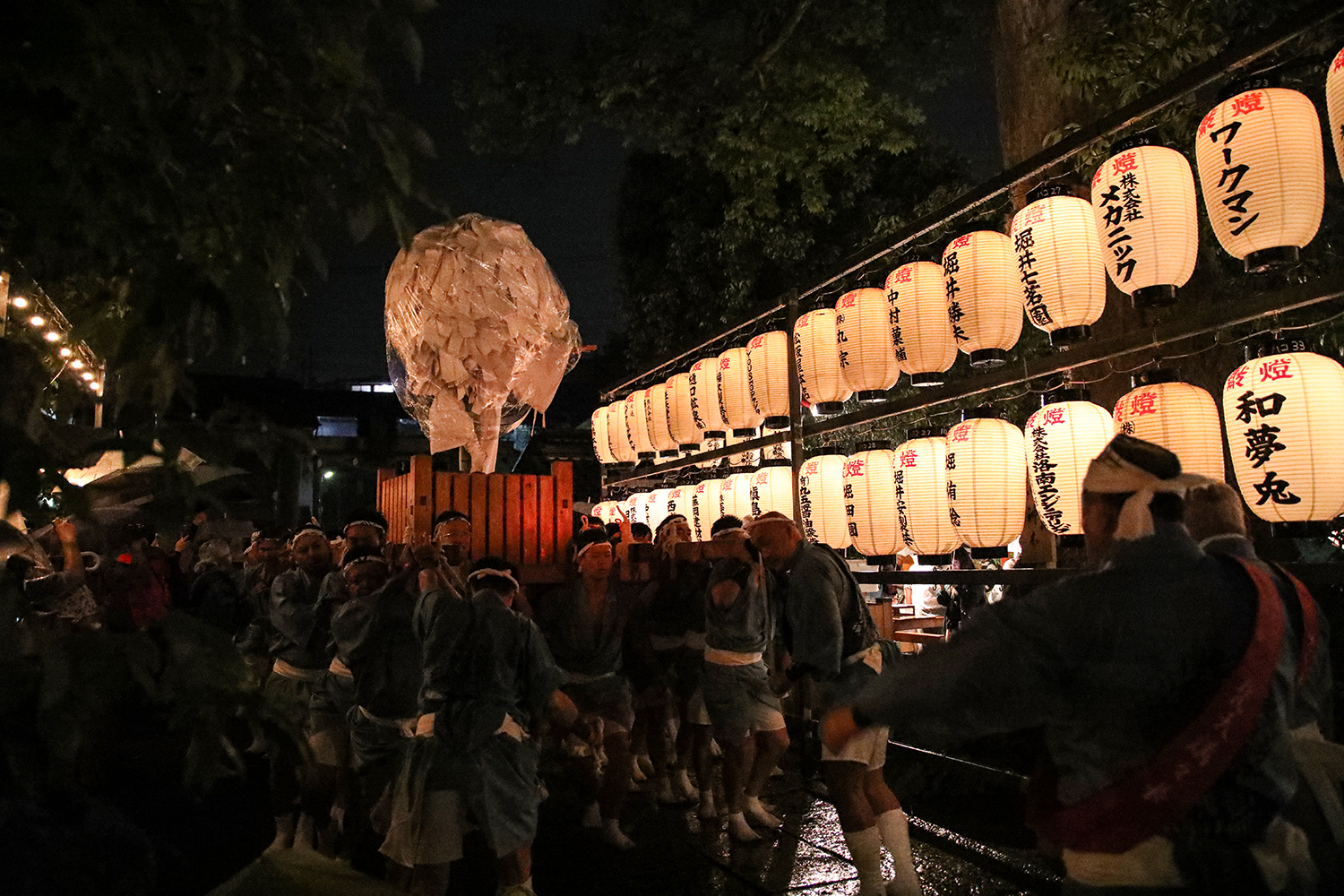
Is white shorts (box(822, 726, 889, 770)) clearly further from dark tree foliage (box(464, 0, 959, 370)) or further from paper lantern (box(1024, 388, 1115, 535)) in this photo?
dark tree foliage (box(464, 0, 959, 370))

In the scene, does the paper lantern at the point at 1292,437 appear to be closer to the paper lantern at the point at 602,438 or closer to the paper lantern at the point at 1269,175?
the paper lantern at the point at 1269,175

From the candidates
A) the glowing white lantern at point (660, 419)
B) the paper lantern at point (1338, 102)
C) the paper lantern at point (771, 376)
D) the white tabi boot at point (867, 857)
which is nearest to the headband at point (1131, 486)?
the paper lantern at point (1338, 102)

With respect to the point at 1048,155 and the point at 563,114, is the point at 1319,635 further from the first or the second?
the point at 563,114

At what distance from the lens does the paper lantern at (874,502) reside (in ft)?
24.8

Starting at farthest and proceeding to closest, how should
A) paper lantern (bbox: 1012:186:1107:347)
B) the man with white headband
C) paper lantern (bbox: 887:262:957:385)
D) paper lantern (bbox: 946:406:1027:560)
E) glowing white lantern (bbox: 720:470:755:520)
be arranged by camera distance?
glowing white lantern (bbox: 720:470:755:520) < paper lantern (bbox: 887:262:957:385) < paper lantern (bbox: 946:406:1027:560) < paper lantern (bbox: 1012:186:1107:347) < the man with white headband

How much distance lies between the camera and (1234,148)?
4.90 metres

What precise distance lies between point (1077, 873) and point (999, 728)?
489mm

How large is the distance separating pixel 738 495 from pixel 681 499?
1.90m

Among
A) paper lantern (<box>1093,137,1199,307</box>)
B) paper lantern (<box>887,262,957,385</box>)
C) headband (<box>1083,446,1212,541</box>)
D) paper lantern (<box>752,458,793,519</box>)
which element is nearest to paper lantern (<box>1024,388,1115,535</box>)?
paper lantern (<box>1093,137,1199,307</box>)

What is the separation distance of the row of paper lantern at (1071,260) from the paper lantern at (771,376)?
14 mm

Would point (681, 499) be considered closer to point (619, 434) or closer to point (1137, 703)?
point (619, 434)

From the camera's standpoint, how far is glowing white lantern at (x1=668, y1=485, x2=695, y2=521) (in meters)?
11.5

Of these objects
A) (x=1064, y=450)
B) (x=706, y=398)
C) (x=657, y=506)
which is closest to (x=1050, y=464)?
(x=1064, y=450)

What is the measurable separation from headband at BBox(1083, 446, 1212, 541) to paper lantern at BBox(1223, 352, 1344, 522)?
2317 mm
